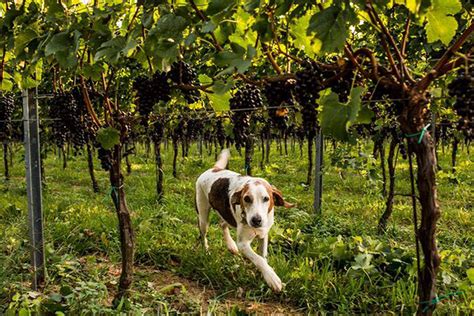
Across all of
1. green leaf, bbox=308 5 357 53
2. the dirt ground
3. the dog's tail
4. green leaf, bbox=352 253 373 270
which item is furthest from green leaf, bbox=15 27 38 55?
the dog's tail

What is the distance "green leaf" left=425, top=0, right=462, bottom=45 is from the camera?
146 cm

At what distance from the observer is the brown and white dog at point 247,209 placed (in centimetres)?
390

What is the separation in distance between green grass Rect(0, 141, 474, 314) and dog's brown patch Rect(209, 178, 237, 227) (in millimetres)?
407

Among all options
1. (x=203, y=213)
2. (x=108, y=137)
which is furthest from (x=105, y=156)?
(x=203, y=213)

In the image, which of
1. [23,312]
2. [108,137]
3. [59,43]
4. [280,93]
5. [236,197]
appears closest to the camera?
[59,43]

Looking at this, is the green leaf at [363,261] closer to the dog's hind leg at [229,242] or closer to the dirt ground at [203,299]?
the dirt ground at [203,299]

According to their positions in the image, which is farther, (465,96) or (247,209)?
(247,209)

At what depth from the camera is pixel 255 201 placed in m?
3.99

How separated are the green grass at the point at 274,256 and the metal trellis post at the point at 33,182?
0.18 metres

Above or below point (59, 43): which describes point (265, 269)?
below

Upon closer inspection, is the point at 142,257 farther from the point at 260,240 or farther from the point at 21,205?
the point at 21,205

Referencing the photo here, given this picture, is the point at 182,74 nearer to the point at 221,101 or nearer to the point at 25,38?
the point at 221,101

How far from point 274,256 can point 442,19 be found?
3066 mm

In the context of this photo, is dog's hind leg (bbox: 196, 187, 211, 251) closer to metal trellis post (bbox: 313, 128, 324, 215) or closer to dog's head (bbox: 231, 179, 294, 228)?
dog's head (bbox: 231, 179, 294, 228)
